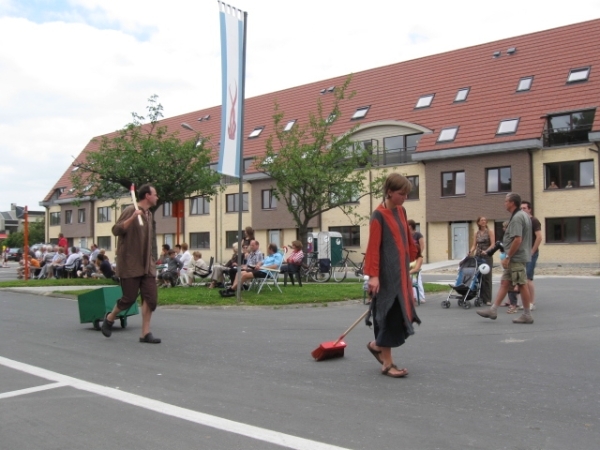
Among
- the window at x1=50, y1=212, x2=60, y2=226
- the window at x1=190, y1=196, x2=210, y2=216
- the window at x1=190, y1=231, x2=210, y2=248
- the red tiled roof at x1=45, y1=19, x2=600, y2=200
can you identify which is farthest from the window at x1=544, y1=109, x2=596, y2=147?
the window at x1=50, y1=212, x2=60, y2=226

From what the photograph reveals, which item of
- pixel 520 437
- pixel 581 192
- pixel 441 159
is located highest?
pixel 441 159

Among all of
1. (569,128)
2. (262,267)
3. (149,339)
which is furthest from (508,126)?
(149,339)

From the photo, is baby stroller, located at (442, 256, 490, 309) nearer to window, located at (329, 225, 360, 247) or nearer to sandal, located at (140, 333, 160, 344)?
sandal, located at (140, 333, 160, 344)

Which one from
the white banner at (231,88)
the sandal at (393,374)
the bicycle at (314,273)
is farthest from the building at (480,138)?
the sandal at (393,374)

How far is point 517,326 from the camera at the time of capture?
30.8 ft

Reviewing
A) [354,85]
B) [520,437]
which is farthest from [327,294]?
[354,85]

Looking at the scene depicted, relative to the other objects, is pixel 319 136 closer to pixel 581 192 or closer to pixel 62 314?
pixel 62 314

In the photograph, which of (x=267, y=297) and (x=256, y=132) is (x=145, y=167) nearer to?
(x=267, y=297)

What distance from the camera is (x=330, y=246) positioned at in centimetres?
3388

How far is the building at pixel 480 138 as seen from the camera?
32.5 m

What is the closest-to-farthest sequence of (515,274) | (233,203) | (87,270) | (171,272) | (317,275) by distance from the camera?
(515,274) < (171,272) < (317,275) < (87,270) < (233,203)

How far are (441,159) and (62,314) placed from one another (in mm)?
27951

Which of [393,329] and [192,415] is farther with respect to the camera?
[393,329]

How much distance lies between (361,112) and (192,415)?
39.4 m
